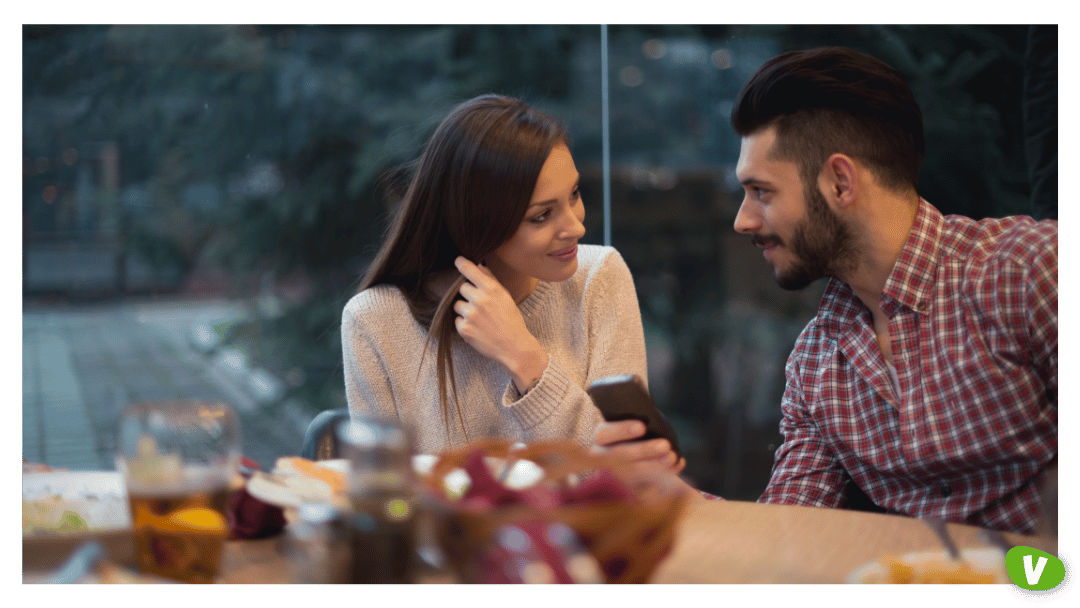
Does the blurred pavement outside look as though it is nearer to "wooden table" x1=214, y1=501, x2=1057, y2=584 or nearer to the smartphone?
"wooden table" x1=214, y1=501, x2=1057, y2=584

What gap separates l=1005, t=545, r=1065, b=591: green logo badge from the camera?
0.89 m

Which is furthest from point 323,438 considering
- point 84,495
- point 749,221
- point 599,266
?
point 749,221

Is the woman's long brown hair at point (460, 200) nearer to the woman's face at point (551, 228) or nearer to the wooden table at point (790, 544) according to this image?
the woman's face at point (551, 228)

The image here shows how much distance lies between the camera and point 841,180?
1142 mm

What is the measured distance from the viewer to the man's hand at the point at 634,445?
0.82m

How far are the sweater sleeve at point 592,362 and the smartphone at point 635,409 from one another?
116 millimetres

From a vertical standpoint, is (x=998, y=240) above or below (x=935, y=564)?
above

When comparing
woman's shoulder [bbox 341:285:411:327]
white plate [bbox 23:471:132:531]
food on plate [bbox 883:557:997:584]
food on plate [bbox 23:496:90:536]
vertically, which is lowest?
food on plate [bbox 883:557:997:584]

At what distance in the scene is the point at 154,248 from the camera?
127cm

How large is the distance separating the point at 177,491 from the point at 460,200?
591mm

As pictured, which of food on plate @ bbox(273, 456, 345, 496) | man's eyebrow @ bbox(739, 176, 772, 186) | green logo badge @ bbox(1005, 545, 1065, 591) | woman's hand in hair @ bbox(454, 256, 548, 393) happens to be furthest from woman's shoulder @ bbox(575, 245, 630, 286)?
green logo badge @ bbox(1005, 545, 1065, 591)

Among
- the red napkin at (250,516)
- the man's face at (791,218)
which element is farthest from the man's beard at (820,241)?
the red napkin at (250,516)

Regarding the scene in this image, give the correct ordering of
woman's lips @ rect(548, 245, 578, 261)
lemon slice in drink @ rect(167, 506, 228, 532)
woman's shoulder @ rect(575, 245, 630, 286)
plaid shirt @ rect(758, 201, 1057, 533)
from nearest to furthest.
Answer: lemon slice in drink @ rect(167, 506, 228, 532)
plaid shirt @ rect(758, 201, 1057, 533)
woman's lips @ rect(548, 245, 578, 261)
woman's shoulder @ rect(575, 245, 630, 286)

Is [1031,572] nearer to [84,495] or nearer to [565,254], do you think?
[565,254]
